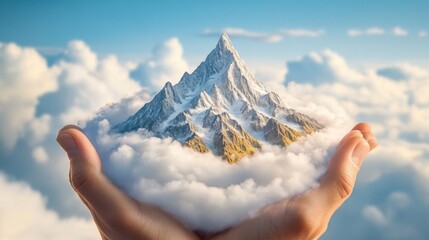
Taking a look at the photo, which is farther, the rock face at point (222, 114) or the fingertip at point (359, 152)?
the fingertip at point (359, 152)

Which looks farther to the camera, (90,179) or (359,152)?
(359,152)

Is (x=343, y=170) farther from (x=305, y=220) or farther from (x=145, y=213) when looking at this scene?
(x=145, y=213)

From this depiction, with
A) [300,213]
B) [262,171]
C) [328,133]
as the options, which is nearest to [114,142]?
[262,171]

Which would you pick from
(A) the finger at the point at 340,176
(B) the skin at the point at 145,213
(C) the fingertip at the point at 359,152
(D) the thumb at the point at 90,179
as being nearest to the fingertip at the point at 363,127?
(C) the fingertip at the point at 359,152

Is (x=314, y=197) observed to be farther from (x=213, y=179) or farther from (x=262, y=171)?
(x=213, y=179)

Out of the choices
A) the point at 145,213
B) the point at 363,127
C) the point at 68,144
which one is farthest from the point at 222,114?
the point at 363,127

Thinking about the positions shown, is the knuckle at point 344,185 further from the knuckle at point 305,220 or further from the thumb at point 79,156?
the thumb at point 79,156

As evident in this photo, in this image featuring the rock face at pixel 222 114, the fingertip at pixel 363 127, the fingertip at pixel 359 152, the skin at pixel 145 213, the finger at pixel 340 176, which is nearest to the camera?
the skin at pixel 145 213

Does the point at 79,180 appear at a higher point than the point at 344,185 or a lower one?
higher
